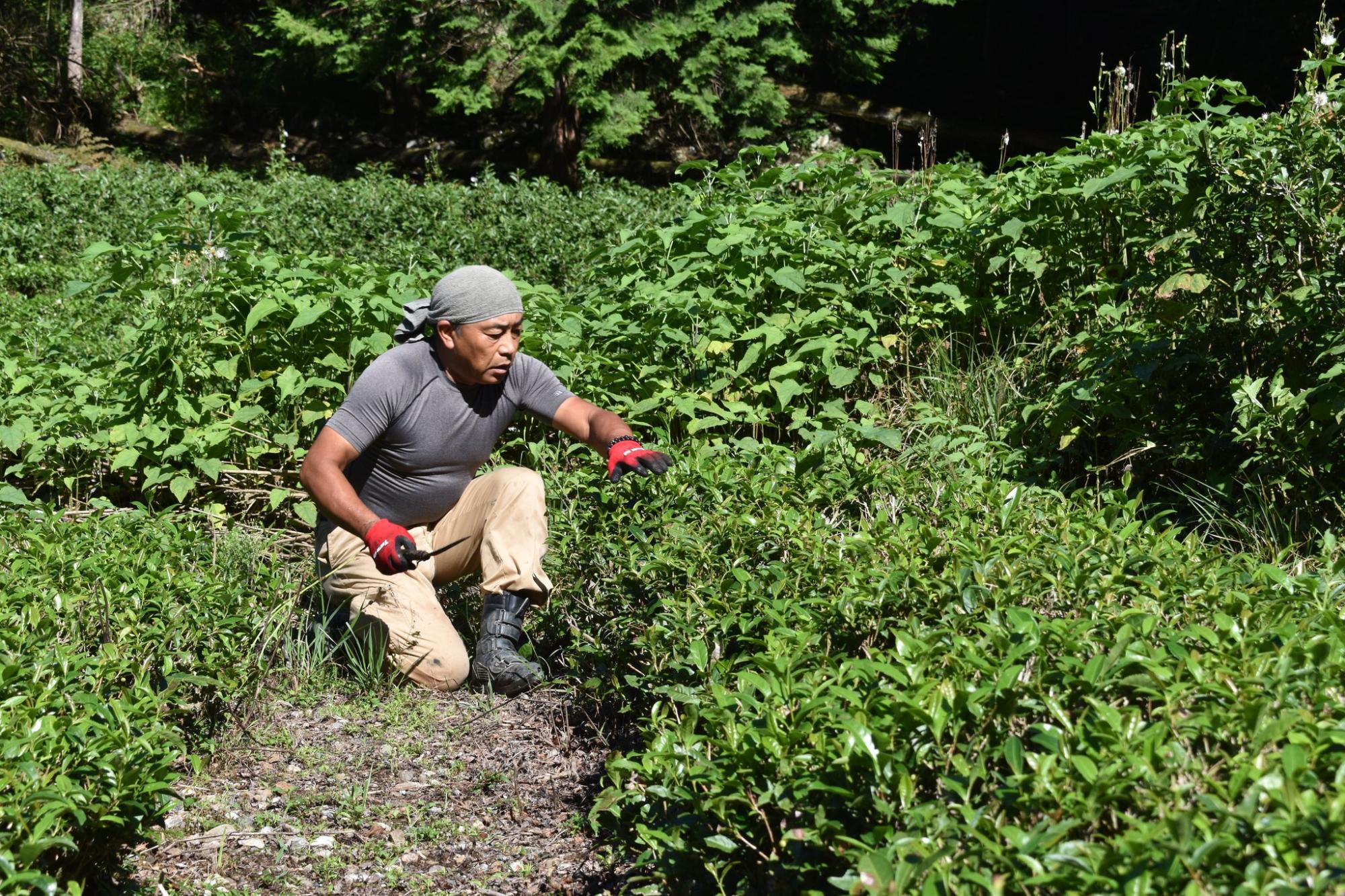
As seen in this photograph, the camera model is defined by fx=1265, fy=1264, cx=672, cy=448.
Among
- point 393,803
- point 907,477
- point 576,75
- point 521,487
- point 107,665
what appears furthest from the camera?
point 576,75

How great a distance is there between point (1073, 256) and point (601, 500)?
2217 millimetres

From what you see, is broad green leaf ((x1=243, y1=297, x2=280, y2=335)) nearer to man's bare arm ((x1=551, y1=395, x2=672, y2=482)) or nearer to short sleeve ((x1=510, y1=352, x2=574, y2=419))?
short sleeve ((x1=510, y1=352, x2=574, y2=419))

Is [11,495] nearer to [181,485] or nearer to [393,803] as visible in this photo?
[181,485]

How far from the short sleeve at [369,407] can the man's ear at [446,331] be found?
177 millimetres

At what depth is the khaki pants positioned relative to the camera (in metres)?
3.85

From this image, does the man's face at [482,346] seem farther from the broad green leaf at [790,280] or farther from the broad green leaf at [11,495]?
the broad green leaf at [11,495]

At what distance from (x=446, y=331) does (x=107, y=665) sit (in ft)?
4.99

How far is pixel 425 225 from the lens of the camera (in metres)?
9.16

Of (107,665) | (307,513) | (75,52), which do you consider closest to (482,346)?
(307,513)

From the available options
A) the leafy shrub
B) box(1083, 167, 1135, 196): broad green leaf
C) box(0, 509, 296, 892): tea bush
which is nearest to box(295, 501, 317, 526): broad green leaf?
box(0, 509, 296, 892): tea bush

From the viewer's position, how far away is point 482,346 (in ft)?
12.7

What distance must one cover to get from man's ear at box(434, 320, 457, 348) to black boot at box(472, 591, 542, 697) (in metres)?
0.80

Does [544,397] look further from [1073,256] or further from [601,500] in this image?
[1073,256]

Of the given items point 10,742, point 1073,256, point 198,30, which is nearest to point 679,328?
point 1073,256
